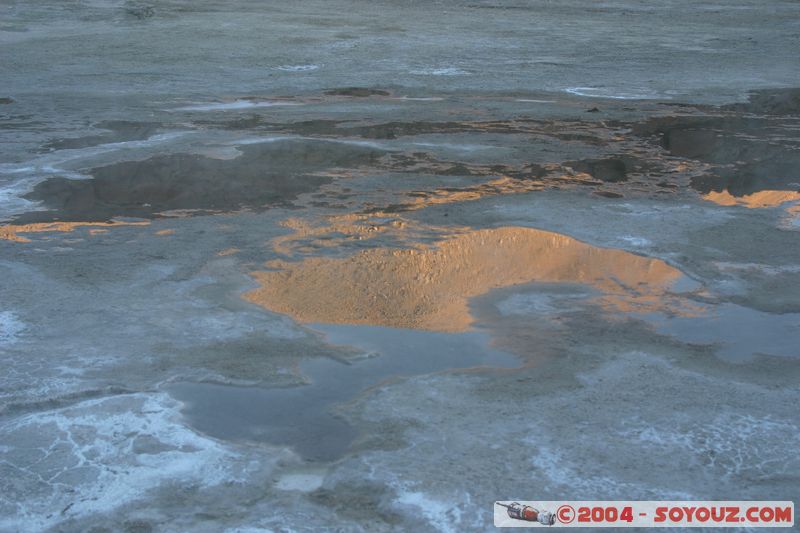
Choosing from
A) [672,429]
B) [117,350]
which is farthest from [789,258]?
[117,350]

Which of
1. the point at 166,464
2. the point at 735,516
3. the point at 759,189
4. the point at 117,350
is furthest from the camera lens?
the point at 759,189

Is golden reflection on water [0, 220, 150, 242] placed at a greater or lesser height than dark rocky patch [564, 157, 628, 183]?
lesser

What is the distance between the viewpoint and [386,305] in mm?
5922

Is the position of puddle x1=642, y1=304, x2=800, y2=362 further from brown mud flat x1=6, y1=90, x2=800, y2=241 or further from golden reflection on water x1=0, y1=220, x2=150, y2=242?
golden reflection on water x1=0, y1=220, x2=150, y2=242

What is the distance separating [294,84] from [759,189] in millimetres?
7784

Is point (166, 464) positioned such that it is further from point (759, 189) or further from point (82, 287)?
point (759, 189)

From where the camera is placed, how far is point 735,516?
12.0 ft

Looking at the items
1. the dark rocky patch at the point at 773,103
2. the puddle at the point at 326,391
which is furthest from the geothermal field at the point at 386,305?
the dark rocky patch at the point at 773,103

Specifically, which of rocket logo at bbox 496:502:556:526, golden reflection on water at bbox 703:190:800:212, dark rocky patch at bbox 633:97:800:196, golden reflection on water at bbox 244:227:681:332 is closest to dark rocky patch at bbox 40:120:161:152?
golden reflection on water at bbox 244:227:681:332

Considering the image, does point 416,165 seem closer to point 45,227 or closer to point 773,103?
point 45,227

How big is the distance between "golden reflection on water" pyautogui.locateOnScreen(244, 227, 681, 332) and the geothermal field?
24mm

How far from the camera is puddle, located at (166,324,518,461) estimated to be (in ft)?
14.1

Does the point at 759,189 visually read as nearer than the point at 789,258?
No

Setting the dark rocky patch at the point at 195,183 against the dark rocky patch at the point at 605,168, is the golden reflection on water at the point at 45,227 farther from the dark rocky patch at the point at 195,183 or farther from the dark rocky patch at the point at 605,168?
the dark rocky patch at the point at 605,168
